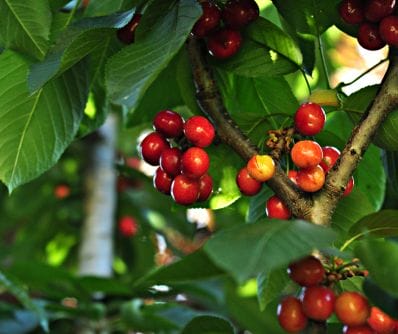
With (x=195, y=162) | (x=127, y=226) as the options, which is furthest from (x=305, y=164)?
(x=127, y=226)

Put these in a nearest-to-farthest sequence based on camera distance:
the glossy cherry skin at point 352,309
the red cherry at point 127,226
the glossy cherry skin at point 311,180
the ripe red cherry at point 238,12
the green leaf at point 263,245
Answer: the green leaf at point 263,245, the glossy cherry skin at point 352,309, the glossy cherry skin at point 311,180, the ripe red cherry at point 238,12, the red cherry at point 127,226

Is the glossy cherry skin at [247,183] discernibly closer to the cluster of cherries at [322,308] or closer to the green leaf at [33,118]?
the cluster of cherries at [322,308]

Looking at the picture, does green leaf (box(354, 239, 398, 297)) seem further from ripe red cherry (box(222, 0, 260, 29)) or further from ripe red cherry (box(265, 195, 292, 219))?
ripe red cherry (box(222, 0, 260, 29))

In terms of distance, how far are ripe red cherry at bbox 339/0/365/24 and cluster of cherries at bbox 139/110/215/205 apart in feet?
0.69

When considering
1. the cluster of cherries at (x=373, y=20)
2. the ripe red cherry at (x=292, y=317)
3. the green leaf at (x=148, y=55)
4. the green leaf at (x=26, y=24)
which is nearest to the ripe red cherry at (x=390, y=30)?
the cluster of cherries at (x=373, y=20)

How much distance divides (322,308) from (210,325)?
177 millimetres

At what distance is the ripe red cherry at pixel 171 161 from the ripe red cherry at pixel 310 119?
139 millimetres

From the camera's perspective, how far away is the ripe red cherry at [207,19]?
897mm

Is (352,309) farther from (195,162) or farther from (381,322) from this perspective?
(195,162)

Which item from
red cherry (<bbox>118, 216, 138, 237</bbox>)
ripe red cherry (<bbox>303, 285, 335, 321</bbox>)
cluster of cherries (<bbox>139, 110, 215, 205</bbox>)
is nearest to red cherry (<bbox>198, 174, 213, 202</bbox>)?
cluster of cherries (<bbox>139, 110, 215, 205</bbox>)

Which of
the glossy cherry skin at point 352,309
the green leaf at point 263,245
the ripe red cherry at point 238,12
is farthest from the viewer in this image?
the ripe red cherry at point 238,12

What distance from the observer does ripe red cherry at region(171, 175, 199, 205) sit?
0.87 meters

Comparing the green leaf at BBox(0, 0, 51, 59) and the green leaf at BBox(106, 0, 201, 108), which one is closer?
the green leaf at BBox(106, 0, 201, 108)

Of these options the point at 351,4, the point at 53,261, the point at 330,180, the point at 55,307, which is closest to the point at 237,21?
the point at 351,4
